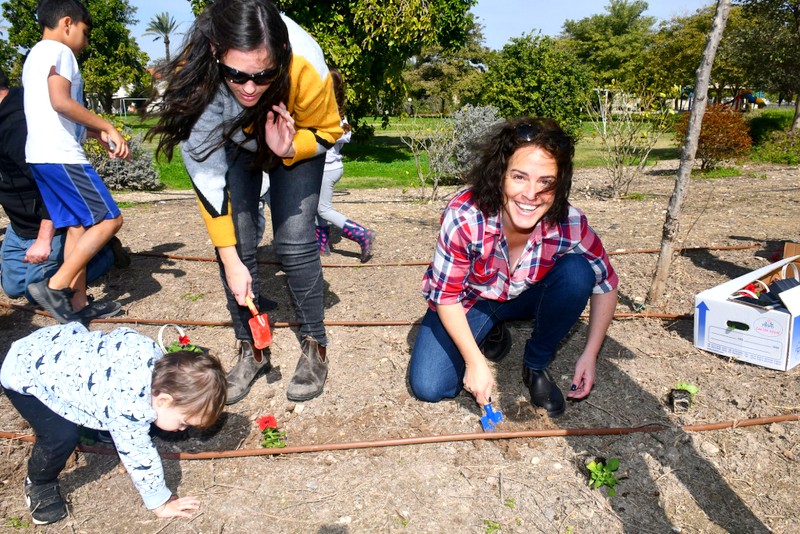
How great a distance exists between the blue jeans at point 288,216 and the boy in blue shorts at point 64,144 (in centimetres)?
113

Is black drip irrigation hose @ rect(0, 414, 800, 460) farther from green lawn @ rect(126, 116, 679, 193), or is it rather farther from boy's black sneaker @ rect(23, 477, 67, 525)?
green lawn @ rect(126, 116, 679, 193)

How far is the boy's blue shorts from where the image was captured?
10.3ft

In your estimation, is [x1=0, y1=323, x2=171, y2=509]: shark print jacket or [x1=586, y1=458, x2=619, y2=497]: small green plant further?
[x1=586, y1=458, x2=619, y2=497]: small green plant

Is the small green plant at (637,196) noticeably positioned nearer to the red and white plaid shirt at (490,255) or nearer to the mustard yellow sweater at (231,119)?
the red and white plaid shirt at (490,255)

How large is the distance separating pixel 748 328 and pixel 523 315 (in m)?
1.10

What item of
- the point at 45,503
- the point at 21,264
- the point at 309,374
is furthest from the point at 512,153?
the point at 21,264

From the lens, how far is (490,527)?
196cm

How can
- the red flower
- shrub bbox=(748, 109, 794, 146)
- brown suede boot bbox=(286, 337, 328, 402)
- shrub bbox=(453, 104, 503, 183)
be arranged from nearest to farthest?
1. the red flower
2. brown suede boot bbox=(286, 337, 328, 402)
3. shrub bbox=(453, 104, 503, 183)
4. shrub bbox=(748, 109, 794, 146)

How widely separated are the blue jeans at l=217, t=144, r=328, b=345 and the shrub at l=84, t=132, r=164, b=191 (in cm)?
742

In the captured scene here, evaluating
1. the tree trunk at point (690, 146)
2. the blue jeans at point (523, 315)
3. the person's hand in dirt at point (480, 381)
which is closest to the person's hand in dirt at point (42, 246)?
the blue jeans at point (523, 315)

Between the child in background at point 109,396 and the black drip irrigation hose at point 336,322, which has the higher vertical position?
the child in background at point 109,396

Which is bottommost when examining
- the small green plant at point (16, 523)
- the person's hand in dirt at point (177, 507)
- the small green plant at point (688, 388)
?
the small green plant at point (16, 523)

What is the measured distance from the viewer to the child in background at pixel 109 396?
1843 millimetres

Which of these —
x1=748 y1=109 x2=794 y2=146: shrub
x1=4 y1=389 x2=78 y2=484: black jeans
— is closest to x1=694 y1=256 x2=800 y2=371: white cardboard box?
x1=4 y1=389 x2=78 y2=484: black jeans
